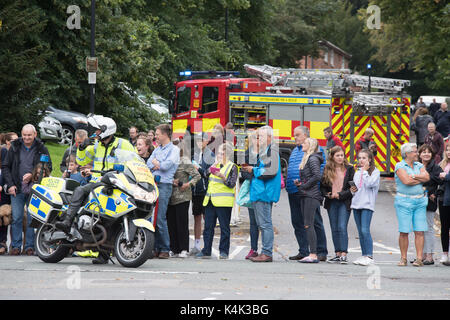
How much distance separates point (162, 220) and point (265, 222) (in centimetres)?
149

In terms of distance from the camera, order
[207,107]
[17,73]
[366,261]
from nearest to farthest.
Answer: [366,261] < [17,73] < [207,107]

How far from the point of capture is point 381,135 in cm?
2419

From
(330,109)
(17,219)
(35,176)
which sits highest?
(330,109)

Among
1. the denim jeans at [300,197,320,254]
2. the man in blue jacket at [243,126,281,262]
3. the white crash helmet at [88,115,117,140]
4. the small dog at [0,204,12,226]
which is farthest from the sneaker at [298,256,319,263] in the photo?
the small dog at [0,204,12,226]

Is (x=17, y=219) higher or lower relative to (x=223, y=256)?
higher

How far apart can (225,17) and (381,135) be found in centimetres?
2150

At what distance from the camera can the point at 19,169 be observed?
42.4 feet

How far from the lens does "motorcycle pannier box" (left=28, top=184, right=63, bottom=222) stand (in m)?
11.5

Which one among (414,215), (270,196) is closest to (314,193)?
(270,196)

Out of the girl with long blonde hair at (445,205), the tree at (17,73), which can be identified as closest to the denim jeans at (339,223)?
the girl with long blonde hair at (445,205)

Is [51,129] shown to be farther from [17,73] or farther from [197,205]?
[197,205]

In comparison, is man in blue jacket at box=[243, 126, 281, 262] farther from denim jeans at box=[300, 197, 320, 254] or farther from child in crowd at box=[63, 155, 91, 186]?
child in crowd at box=[63, 155, 91, 186]

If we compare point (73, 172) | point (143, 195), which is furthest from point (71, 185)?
point (143, 195)

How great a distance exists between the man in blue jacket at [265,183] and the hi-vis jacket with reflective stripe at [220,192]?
17.2 inches
